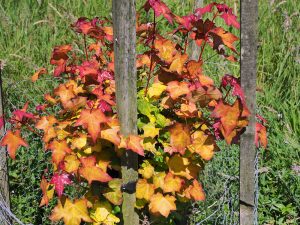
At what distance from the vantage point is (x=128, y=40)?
2.09 metres

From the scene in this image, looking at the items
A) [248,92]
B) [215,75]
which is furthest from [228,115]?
[215,75]

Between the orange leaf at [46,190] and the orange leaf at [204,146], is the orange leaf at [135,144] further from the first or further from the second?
the orange leaf at [46,190]

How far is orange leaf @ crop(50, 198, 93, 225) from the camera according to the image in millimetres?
2264

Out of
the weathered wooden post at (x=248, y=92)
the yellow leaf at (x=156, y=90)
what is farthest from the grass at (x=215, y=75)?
the yellow leaf at (x=156, y=90)

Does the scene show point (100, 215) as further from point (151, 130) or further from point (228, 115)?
point (228, 115)

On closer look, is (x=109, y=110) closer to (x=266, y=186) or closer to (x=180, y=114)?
(x=180, y=114)

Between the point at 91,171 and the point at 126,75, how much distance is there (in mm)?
373

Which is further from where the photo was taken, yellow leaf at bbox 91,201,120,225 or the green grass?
the green grass

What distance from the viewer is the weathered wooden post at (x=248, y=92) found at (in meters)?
2.09

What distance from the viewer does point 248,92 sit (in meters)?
2.20

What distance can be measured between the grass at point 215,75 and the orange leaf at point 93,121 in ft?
3.04

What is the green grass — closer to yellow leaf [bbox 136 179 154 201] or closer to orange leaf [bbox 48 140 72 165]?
yellow leaf [bbox 136 179 154 201]

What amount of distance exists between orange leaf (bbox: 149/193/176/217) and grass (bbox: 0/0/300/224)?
23.3 inches

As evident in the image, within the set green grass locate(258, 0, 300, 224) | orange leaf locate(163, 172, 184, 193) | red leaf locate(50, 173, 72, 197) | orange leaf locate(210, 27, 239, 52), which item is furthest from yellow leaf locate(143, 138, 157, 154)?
green grass locate(258, 0, 300, 224)
